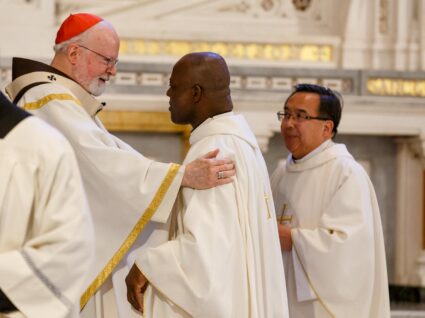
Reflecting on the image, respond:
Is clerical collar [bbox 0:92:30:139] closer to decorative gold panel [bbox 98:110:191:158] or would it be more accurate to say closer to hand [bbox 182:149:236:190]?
hand [bbox 182:149:236:190]

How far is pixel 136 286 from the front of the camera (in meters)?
3.92

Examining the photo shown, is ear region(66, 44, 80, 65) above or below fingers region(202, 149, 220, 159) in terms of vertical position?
above

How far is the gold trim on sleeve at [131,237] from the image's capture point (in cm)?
390

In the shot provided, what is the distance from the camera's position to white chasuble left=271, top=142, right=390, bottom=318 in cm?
467

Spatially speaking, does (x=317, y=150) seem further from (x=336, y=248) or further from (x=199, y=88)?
(x=199, y=88)

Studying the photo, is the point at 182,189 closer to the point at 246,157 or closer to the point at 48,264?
the point at 246,157

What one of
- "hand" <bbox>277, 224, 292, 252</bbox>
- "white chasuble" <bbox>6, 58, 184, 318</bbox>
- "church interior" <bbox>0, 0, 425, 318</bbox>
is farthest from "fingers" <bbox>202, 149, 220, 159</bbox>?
"church interior" <bbox>0, 0, 425, 318</bbox>

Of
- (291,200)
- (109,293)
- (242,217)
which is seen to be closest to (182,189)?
(242,217)

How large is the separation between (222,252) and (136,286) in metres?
0.38

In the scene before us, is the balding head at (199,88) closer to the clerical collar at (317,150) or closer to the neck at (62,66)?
the neck at (62,66)

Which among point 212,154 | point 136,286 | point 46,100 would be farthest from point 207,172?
point 46,100

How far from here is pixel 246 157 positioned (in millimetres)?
3975

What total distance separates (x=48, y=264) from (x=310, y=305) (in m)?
2.25

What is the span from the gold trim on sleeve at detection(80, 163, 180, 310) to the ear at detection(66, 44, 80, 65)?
1.99ft
